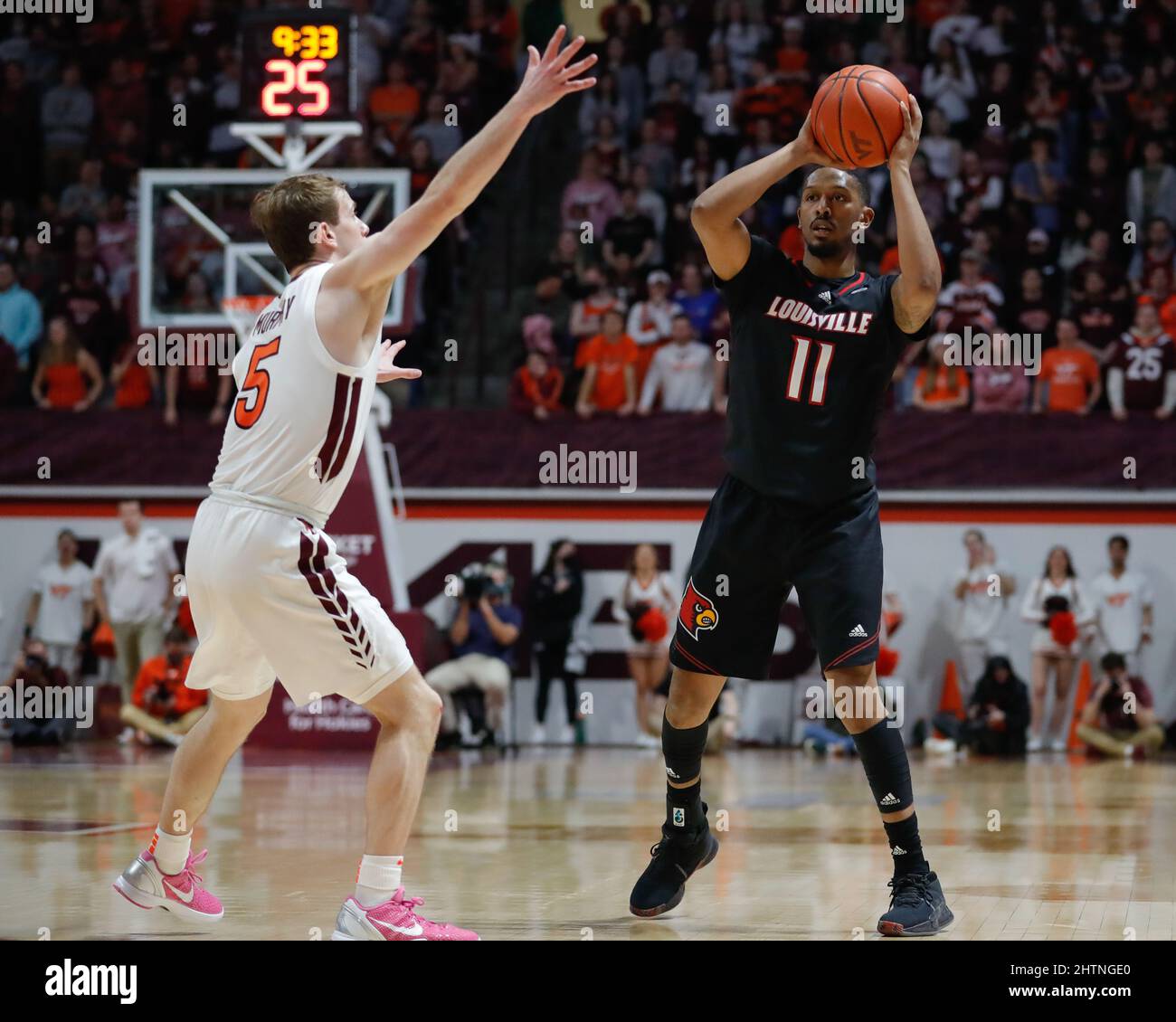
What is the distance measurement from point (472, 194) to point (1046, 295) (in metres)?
11.9

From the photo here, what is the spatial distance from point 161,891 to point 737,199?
304 centimetres

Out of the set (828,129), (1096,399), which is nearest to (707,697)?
(828,129)

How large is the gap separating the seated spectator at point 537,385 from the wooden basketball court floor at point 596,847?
3.89 metres

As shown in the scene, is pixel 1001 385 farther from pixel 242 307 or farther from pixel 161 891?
pixel 161 891

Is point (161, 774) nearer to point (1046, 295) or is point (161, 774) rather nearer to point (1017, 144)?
point (1046, 295)

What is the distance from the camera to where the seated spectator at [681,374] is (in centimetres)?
1559

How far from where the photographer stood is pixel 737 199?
5.52 m

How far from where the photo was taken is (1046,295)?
15695 mm

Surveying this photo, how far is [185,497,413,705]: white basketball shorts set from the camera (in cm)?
495

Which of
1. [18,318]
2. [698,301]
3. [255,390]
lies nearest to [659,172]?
[698,301]

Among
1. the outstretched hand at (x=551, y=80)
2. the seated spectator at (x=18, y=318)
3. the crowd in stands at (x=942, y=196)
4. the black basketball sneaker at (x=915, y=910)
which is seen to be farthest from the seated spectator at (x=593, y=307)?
the outstretched hand at (x=551, y=80)

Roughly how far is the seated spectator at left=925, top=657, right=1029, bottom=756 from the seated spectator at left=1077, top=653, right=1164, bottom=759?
1.91 ft
